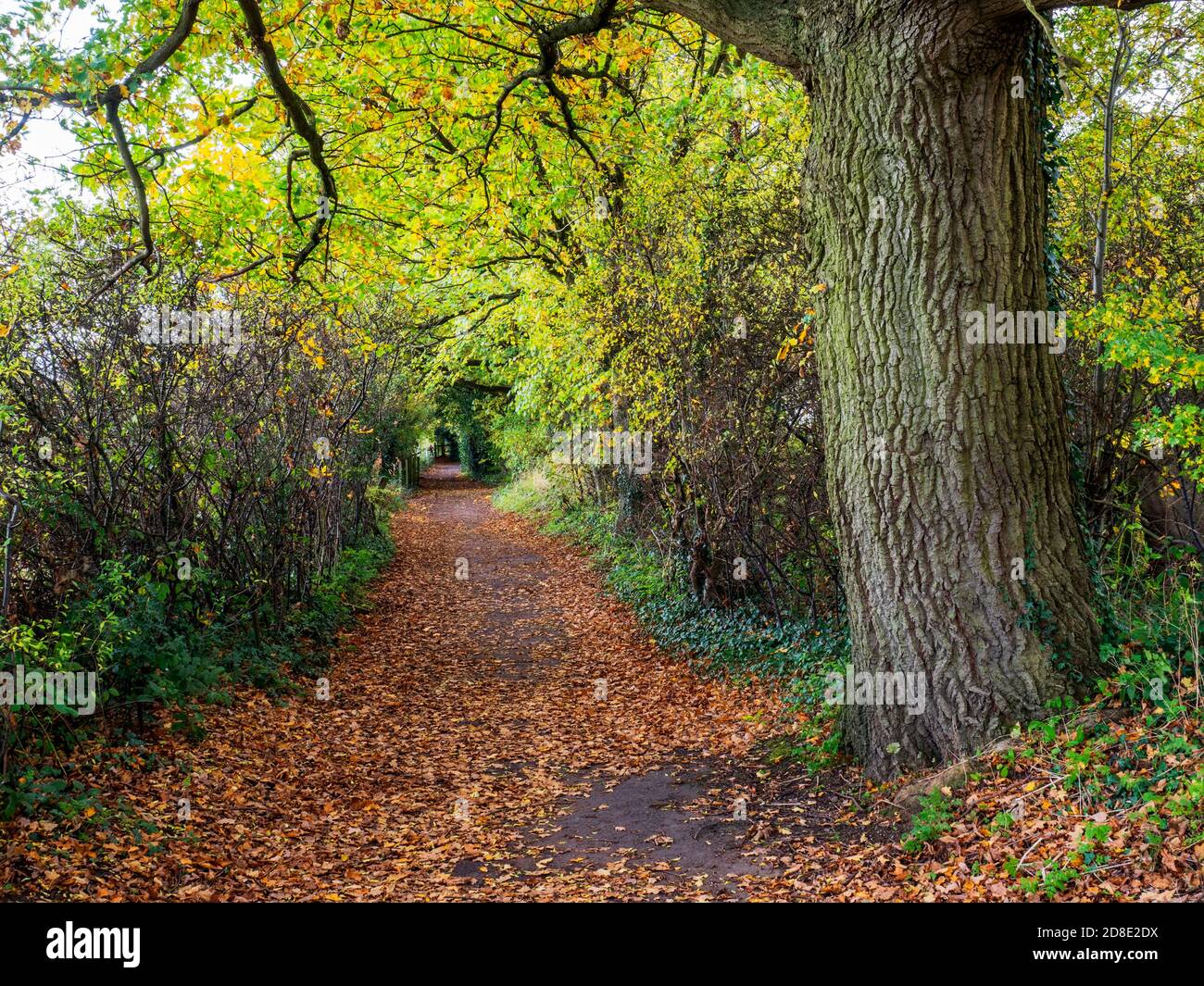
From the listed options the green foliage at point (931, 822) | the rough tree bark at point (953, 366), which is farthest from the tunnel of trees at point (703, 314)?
the green foliage at point (931, 822)

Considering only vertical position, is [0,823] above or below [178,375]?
below

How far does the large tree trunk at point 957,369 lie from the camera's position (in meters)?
4.92

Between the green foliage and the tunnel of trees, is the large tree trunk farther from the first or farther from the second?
the green foliage

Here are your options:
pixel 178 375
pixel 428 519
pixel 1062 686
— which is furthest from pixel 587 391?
pixel 428 519

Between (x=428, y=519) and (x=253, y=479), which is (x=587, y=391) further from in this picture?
(x=428, y=519)

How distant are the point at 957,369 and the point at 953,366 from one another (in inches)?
1.2

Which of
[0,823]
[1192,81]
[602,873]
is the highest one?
[1192,81]

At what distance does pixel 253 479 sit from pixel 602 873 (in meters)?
6.06

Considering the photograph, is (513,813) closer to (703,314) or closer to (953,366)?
(953,366)

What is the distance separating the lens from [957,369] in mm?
4973

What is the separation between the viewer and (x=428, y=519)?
24.8 m

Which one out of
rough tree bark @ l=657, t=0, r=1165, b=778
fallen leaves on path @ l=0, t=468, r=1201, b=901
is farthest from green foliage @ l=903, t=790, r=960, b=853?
rough tree bark @ l=657, t=0, r=1165, b=778

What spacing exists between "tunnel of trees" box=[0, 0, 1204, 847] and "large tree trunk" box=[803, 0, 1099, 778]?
0.02 meters

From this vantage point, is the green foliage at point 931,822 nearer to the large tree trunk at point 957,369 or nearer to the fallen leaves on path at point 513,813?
the fallen leaves on path at point 513,813
